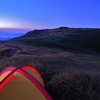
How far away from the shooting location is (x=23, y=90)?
28.3 feet

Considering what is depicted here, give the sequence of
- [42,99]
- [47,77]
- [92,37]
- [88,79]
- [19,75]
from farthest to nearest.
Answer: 1. [92,37]
2. [47,77]
3. [88,79]
4. [19,75]
5. [42,99]

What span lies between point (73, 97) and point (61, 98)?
1.84ft

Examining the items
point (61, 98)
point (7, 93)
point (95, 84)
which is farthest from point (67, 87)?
point (7, 93)

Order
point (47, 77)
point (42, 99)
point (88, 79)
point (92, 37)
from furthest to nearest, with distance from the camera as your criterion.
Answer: point (92, 37)
point (47, 77)
point (88, 79)
point (42, 99)

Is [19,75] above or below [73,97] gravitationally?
above

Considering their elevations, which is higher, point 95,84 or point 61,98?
point 95,84

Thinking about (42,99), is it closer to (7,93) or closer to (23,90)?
(23,90)

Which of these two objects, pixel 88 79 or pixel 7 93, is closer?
pixel 7 93

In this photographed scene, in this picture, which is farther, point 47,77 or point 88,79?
point 47,77

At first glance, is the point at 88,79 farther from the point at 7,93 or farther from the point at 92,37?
the point at 92,37

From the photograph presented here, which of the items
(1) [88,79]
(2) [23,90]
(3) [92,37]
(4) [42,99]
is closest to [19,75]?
(2) [23,90]

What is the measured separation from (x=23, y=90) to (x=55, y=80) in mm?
2027

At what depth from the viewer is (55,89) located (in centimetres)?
981

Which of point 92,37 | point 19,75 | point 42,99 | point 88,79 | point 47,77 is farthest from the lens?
point 92,37
